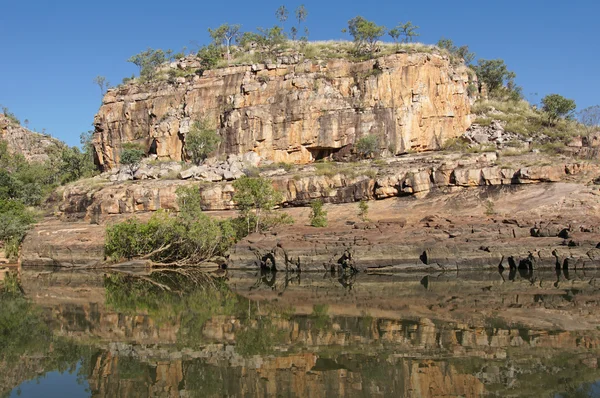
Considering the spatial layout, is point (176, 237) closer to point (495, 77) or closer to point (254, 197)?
point (254, 197)

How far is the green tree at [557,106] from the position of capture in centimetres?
5916

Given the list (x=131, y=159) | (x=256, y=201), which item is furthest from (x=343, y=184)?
(x=131, y=159)

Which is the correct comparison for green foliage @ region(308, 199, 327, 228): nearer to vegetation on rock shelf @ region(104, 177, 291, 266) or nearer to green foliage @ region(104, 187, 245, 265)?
vegetation on rock shelf @ region(104, 177, 291, 266)

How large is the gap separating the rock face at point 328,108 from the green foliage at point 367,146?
1.22 meters

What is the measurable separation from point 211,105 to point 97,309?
45.5 m

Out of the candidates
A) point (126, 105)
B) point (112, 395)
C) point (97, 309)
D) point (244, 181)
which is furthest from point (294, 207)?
point (112, 395)

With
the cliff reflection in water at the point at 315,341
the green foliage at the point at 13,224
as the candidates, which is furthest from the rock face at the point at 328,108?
the cliff reflection in water at the point at 315,341

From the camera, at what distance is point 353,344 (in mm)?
15141

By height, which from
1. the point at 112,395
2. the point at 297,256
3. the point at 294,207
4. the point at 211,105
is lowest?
the point at 112,395

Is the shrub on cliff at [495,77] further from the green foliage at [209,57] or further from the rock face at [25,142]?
the rock face at [25,142]

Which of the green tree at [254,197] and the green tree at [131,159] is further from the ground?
the green tree at [131,159]

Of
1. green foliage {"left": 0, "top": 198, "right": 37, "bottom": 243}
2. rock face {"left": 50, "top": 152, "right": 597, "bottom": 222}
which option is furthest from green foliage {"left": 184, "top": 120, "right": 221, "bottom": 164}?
green foliage {"left": 0, "top": 198, "right": 37, "bottom": 243}

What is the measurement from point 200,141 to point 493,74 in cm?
4248

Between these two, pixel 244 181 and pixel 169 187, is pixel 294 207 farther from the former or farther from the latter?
pixel 169 187
